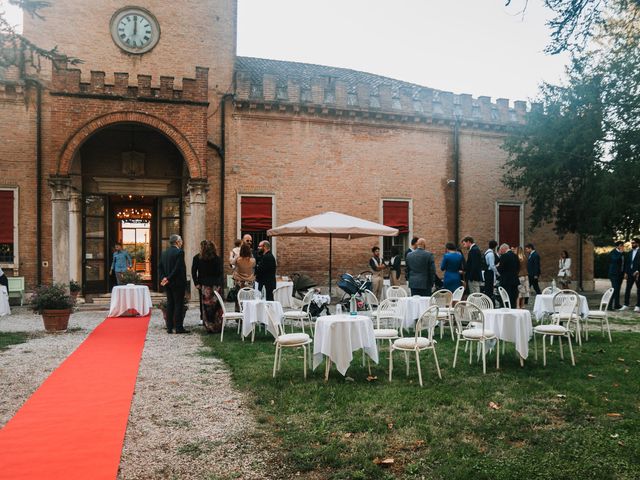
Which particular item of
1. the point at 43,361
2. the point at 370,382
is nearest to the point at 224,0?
the point at 43,361

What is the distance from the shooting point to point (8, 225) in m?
15.3

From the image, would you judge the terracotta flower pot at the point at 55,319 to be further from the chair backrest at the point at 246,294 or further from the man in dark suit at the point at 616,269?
the man in dark suit at the point at 616,269

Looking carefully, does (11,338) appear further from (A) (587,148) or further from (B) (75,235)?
(A) (587,148)

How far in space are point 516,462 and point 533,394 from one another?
2.05 meters

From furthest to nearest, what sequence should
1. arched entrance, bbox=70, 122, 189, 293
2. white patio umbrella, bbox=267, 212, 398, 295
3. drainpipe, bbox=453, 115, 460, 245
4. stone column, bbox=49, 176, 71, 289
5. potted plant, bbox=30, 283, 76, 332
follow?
drainpipe, bbox=453, 115, 460, 245 < arched entrance, bbox=70, 122, 189, 293 < stone column, bbox=49, 176, 71, 289 < white patio umbrella, bbox=267, 212, 398, 295 < potted plant, bbox=30, 283, 76, 332

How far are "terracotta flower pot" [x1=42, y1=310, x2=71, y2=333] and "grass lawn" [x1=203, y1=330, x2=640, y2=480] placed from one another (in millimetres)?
4564

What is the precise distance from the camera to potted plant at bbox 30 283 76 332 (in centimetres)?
1007

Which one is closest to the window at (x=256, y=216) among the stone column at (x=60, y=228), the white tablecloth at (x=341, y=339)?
the stone column at (x=60, y=228)

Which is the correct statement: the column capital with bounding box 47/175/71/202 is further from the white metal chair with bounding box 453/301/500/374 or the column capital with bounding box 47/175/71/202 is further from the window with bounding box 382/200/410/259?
the white metal chair with bounding box 453/301/500/374

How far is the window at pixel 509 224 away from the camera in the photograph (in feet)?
66.7

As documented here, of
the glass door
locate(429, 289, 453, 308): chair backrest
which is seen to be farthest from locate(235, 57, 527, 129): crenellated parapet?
locate(429, 289, 453, 308): chair backrest

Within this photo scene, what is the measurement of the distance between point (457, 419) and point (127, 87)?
13.0 metres

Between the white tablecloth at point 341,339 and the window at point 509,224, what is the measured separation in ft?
49.5

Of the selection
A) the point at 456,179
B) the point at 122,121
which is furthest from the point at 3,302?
the point at 456,179
